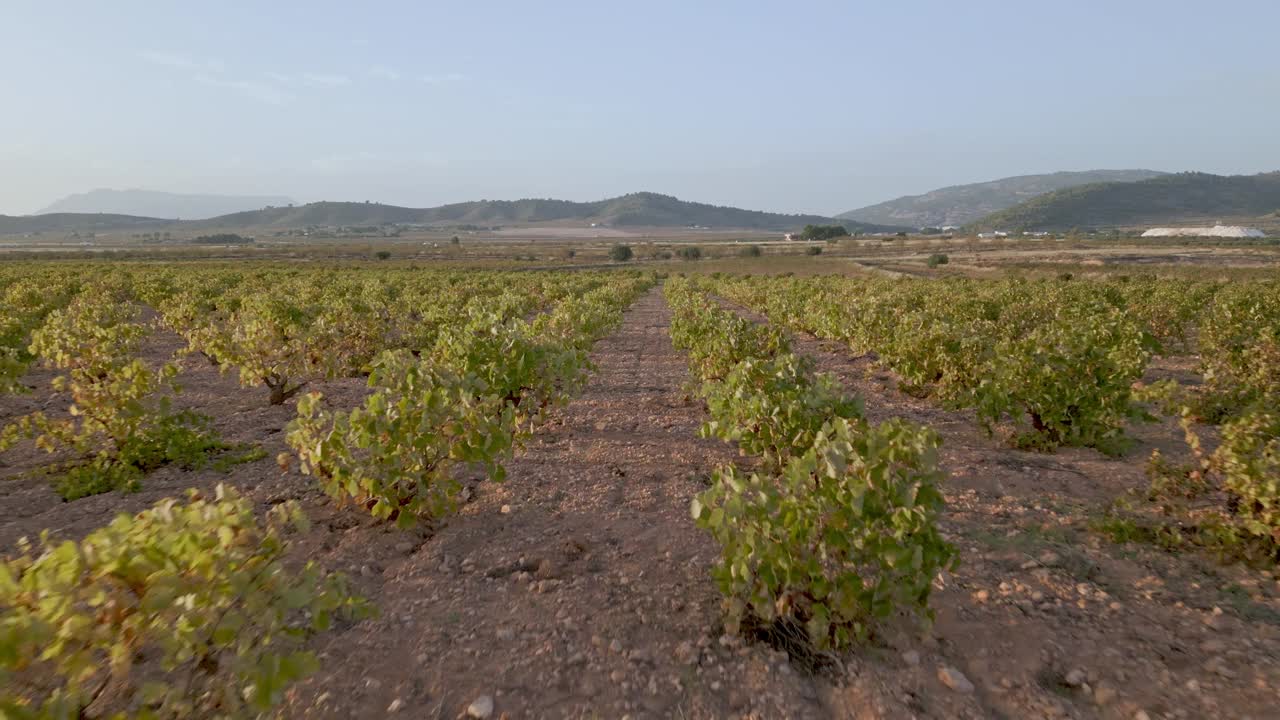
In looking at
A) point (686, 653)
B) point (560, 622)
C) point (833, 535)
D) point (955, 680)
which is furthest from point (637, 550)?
point (955, 680)

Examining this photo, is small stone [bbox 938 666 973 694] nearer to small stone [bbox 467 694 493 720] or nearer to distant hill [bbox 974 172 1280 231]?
small stone [bbox 467 694 493 720]

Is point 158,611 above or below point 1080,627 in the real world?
above

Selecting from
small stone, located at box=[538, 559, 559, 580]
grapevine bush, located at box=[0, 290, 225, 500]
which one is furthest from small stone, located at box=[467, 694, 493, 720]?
grapevine bush, located at box=[0, 290, 225, 500]

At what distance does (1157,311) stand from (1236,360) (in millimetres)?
7629

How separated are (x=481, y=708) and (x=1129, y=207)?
23485 centimetres

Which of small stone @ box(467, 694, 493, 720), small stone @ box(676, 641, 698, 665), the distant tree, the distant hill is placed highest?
the distant hill

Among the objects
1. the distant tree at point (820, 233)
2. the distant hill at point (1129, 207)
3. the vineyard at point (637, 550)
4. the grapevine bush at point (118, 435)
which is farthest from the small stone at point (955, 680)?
the distant hill at point (1129, 207)

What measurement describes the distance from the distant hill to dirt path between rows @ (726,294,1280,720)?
607 ft

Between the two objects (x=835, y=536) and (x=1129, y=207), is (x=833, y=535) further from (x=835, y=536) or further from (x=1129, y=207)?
(x=1129, y=207)

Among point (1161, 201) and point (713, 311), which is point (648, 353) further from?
point (1161, 201)

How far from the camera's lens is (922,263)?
6581cm

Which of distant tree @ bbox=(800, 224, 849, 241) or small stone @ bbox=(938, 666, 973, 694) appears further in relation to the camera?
distant tree @ bbox=(800, 224, 849, 241)

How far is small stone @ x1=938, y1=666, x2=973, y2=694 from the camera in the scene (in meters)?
3.62

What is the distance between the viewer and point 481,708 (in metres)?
3.39
